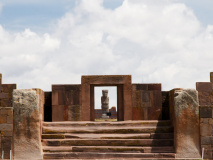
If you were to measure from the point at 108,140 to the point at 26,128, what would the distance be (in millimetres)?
2492

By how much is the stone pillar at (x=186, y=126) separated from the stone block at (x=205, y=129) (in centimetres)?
12

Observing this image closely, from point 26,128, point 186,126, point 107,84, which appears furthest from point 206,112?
point 26,128

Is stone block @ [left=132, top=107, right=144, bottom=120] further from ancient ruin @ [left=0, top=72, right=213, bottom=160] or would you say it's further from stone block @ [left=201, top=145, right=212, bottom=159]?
stone block @ [left=201, top=145, right=212, bottom=159]

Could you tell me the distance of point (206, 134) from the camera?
10148mm

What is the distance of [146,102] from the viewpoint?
13023 mm

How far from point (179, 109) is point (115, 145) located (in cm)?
221

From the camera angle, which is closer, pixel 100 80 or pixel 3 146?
pixel 3 146

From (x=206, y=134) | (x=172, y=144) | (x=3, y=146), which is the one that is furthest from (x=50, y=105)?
(x=206, y=134)

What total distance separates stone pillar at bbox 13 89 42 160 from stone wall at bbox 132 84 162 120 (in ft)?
13.1

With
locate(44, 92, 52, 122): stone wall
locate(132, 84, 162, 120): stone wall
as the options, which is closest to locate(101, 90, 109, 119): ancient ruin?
locate(44, 92, 52, 122): stone wall

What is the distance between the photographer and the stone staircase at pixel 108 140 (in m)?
10.2

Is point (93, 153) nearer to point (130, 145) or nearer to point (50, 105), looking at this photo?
point (130, 145)

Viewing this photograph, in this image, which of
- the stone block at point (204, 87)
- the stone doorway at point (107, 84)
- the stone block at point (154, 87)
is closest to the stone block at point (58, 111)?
the stone doorway at point (107, 84)

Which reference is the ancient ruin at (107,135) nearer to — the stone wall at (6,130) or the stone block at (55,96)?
the stone wall at (6,130)
